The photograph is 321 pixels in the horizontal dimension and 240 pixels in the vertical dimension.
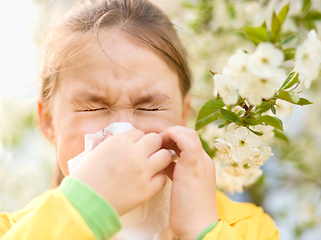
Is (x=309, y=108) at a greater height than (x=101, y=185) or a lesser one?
lesser

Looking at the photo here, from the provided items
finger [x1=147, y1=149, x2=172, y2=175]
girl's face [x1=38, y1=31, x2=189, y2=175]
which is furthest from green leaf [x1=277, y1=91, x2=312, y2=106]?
girl's face [x1=38, y1=31, x2=189, y2=175]

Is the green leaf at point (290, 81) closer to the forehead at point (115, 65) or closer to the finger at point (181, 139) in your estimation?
the finger at point (181, 139)

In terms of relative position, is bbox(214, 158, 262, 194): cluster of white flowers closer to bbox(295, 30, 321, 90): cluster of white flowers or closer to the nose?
the nose

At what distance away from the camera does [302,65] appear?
49cm

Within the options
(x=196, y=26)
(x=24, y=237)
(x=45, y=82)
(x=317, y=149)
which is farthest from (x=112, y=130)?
(x=317, y=149)

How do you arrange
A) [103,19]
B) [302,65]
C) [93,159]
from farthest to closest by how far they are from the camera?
[103,19], [93,159], [302,65]

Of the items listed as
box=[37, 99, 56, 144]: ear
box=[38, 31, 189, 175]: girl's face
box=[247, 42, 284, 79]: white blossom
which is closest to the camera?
box=[247, 42, 284, 79]: white blossom

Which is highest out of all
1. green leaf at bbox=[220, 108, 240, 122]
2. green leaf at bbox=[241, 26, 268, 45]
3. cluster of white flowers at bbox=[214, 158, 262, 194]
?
green leaf at bbox=[241, 26, 268, 45]

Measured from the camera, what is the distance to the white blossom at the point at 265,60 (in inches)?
18.3

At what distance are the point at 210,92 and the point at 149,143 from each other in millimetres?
1035

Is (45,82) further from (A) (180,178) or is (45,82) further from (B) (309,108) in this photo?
(B) (309,108)

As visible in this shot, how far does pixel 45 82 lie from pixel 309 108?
5.26ft

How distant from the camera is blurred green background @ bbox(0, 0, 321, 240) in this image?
4.40 feet

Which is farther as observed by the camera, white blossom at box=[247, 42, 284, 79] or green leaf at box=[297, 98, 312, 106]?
green leaf at box=[297, 98, 312, 106]
